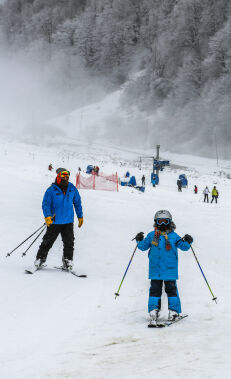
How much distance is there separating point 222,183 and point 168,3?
59972 mm

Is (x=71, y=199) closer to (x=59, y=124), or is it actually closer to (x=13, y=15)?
(x=59, y=124)

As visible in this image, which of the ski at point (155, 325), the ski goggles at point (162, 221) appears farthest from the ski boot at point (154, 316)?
the ski goggles at point (162, 221)

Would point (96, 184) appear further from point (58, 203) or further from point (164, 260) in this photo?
point (164, 260)

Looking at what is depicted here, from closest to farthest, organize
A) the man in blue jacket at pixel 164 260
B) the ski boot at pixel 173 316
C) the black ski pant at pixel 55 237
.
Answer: the ski boot at pixel 173 316, the man in blue jacket at pixel 164 260, the black ski pant at pixel 55 237

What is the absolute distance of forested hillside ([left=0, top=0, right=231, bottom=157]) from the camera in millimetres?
51906

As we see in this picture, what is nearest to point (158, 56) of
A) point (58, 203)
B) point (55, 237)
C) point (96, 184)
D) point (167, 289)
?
point (96, 184)

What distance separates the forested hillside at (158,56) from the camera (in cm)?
5191

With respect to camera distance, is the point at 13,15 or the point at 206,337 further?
the point at 13,15

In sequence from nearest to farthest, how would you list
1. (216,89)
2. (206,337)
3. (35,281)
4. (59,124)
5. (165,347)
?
1. (165,347)
2. (206,337)
3. (35,281)
4. (216,89)
5. (59,124)

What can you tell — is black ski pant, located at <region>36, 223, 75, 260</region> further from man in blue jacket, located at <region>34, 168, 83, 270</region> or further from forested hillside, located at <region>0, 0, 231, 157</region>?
forested hillside, located at <region>0, 0, 231, 157</region>

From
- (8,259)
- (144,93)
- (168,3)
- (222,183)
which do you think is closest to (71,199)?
(8,259)

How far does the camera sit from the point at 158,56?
6706 centimetres

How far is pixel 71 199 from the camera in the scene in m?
5.67

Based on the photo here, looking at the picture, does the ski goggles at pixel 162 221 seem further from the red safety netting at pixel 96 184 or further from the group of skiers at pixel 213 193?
the group of skiers at pixel 213 193
